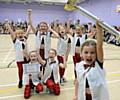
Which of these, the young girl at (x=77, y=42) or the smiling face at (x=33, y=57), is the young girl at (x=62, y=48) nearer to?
the young girl at (x=77, y=42)

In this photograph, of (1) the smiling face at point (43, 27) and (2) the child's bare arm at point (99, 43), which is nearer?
(2) the child's bare arm at point (99, 43)

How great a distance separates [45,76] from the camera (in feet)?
13.8

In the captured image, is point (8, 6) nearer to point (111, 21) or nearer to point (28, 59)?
point (111, 21)

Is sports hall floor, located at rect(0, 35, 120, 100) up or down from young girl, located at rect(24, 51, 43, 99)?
down

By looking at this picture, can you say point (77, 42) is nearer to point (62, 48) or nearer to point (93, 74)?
point (62, 48)

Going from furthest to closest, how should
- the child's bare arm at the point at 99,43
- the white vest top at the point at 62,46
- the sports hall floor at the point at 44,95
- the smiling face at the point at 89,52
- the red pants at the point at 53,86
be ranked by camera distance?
the white vest top at the point at 62,46
the red pants at the point at 53,86
the sports hall floor at the point at 44,95
the smiling face at the point at 89,52
the child's bare arm at the point at 99,43

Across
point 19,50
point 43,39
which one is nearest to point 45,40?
point 43,39

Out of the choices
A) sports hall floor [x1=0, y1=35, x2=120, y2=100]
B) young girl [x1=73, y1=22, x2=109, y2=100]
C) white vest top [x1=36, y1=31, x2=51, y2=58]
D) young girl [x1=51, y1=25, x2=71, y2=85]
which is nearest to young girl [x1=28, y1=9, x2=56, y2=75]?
white vest top [x1=36, y1=31, x2=51, y2=58]

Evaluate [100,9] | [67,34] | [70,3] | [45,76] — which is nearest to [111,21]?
[100,9]

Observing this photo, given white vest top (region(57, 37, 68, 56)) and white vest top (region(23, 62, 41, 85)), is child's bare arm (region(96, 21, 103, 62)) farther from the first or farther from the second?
white vest top (region(57, 37, 68, 56))

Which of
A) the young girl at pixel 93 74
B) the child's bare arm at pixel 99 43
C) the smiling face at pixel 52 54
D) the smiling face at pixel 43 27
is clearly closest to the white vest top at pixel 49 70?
the smiling face at pixel 52 54

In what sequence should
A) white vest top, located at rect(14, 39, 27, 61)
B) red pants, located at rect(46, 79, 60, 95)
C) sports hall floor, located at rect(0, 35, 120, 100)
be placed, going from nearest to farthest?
sports hall floor, located at rect(0, 35, 120, 100) → red pants, located at rect(46, 79, 60, 95) → white vest top, located at rect(14, 39, 27, 61)

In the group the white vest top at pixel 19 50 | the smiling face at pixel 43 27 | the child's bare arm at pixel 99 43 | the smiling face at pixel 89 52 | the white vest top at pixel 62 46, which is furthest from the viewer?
the white vest top at pixel 62 46

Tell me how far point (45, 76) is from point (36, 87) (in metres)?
0.27
